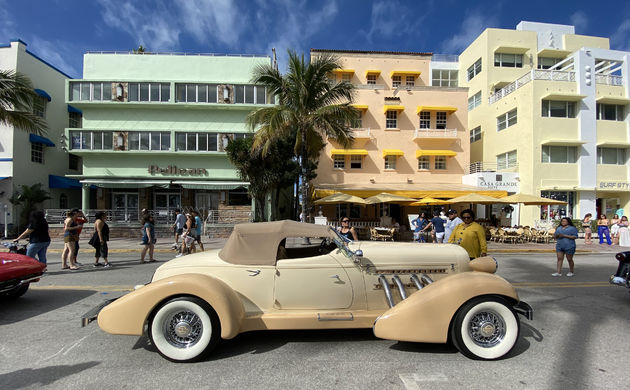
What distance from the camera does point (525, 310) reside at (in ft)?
11.0

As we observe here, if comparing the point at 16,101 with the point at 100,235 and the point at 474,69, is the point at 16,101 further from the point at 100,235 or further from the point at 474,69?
the point at 474,69

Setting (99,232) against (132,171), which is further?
(132,171)

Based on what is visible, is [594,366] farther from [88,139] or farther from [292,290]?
[88,139]

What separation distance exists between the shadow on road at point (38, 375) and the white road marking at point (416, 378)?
3.14 metres

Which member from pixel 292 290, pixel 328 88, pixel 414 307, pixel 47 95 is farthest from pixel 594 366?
pixel 47 95

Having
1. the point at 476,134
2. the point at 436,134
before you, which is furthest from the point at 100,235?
the point at 476,134

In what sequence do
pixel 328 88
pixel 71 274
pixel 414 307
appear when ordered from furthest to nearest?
pixel 328 88
pixel 71 274
pixel 414 307

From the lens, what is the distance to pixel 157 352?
3.44 metres

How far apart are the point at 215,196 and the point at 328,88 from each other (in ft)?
39.4

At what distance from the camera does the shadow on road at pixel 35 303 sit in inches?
179

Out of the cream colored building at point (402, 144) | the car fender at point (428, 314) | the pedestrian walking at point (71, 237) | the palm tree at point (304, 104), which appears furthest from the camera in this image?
the cream colored building at point (402, 144)

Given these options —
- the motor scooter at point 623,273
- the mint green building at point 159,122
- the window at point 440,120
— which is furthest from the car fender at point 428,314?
the window at point 440,120

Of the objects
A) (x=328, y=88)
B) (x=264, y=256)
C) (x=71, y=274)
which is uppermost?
(x=328, y=88)

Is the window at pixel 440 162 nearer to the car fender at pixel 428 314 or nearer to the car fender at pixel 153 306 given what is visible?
the car fender at pixel 428 314
